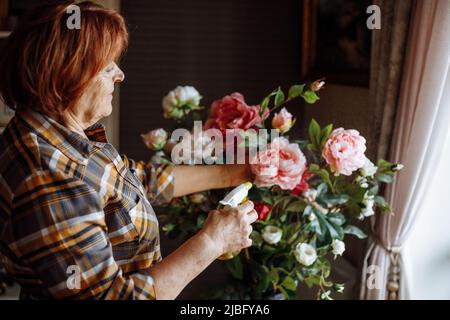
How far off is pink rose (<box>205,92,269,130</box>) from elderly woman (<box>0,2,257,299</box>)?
483 mm

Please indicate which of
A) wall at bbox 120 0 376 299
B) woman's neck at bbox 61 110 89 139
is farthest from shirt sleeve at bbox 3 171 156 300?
wall at bbox 120 0 376 299

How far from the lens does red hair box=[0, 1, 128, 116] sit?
1.00 metres

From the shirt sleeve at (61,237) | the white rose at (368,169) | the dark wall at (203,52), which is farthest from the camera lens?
the dark wall at (203,52)

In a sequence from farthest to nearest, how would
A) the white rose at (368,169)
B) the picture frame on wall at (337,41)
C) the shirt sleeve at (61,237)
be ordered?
the picture frame on wall at (337,41) → the white rose at (368,169) → the shirt sleeve at (61,237)

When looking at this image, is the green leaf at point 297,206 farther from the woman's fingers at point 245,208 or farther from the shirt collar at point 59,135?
the shirt collar at point 59,135

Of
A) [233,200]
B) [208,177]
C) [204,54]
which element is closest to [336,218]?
[208,177]

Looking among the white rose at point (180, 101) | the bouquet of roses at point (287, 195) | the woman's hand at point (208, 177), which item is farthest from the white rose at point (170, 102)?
the woman's hand at point (208, 177)

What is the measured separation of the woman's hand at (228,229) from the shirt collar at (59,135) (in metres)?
0.27

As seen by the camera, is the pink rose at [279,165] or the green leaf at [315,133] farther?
the green leaf at [315,133]

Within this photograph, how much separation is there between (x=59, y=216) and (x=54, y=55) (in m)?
0.29

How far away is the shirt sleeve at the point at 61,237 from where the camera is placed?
94 cm
